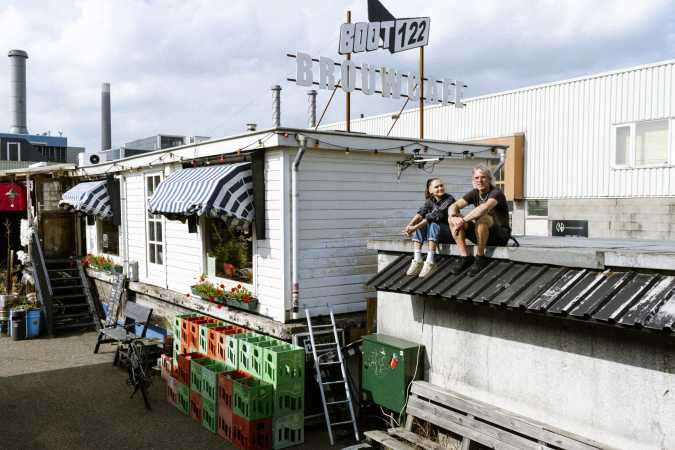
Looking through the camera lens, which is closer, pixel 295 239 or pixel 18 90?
pixel 295 239

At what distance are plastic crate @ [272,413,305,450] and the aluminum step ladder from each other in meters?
0.37

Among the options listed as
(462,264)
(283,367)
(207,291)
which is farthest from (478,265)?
(207,291)

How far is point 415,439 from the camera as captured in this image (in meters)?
6.34

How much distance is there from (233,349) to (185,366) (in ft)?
3.26

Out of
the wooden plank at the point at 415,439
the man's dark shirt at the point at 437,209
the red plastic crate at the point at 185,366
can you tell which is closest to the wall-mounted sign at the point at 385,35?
the man's dark shirt at the point at 437,209

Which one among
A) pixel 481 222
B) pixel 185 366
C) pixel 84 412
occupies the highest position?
pixel 481 222

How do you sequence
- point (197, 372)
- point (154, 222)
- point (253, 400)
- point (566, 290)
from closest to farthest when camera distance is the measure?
point (566, 290) < point (253, 400) < point (197, 372) < point (154, 222)

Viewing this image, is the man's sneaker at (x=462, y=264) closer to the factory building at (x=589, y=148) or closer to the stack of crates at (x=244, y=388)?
the stack of crates at (x=244, y=388)

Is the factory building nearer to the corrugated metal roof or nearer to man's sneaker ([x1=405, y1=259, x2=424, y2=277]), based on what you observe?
man's sneaker ([x1=405, y1=259, x2=424, y2=277])

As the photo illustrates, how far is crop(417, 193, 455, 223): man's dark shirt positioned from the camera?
7082 mm

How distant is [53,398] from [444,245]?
21.3 ft

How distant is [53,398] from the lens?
29.1ft

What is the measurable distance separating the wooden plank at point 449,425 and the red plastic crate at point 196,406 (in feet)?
10.2

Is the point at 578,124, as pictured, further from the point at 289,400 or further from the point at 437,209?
the point at 289,400
